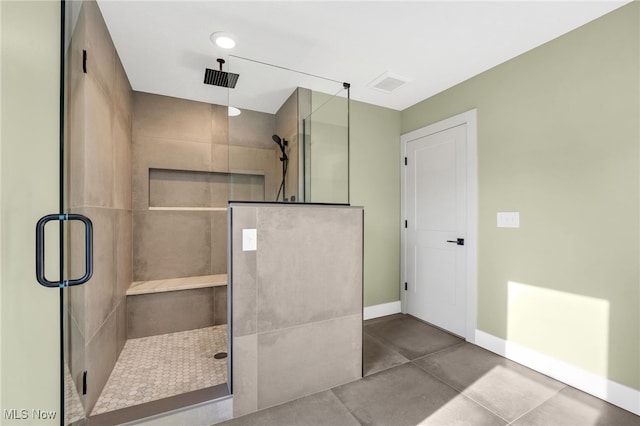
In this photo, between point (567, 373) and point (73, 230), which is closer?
point (73, 230)

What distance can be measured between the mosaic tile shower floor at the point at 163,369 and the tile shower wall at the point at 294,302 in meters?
0.39

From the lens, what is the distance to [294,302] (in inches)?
75.2

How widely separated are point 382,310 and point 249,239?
2.32 metres

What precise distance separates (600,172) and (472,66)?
4.39 feet

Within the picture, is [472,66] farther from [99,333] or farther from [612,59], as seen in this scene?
[99,333]

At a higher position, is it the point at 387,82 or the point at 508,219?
the point at 387,82

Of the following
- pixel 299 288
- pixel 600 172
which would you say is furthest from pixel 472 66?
pixel 299 288

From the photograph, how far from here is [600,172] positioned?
192 cm

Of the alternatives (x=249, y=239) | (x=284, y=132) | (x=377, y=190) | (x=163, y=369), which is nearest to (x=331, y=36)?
(x=284, y=132)

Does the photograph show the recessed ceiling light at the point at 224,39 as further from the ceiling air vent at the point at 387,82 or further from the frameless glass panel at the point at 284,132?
the ceiling air vent at the point at 387,82

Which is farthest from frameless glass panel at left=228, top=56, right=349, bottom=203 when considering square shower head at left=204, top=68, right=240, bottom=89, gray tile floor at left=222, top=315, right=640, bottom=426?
gray tile floor at left=222, top=315, right=640, bottom=426

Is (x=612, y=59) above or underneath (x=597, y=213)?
above

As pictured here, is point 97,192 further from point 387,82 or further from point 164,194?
point 387,82

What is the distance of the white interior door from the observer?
289cm
